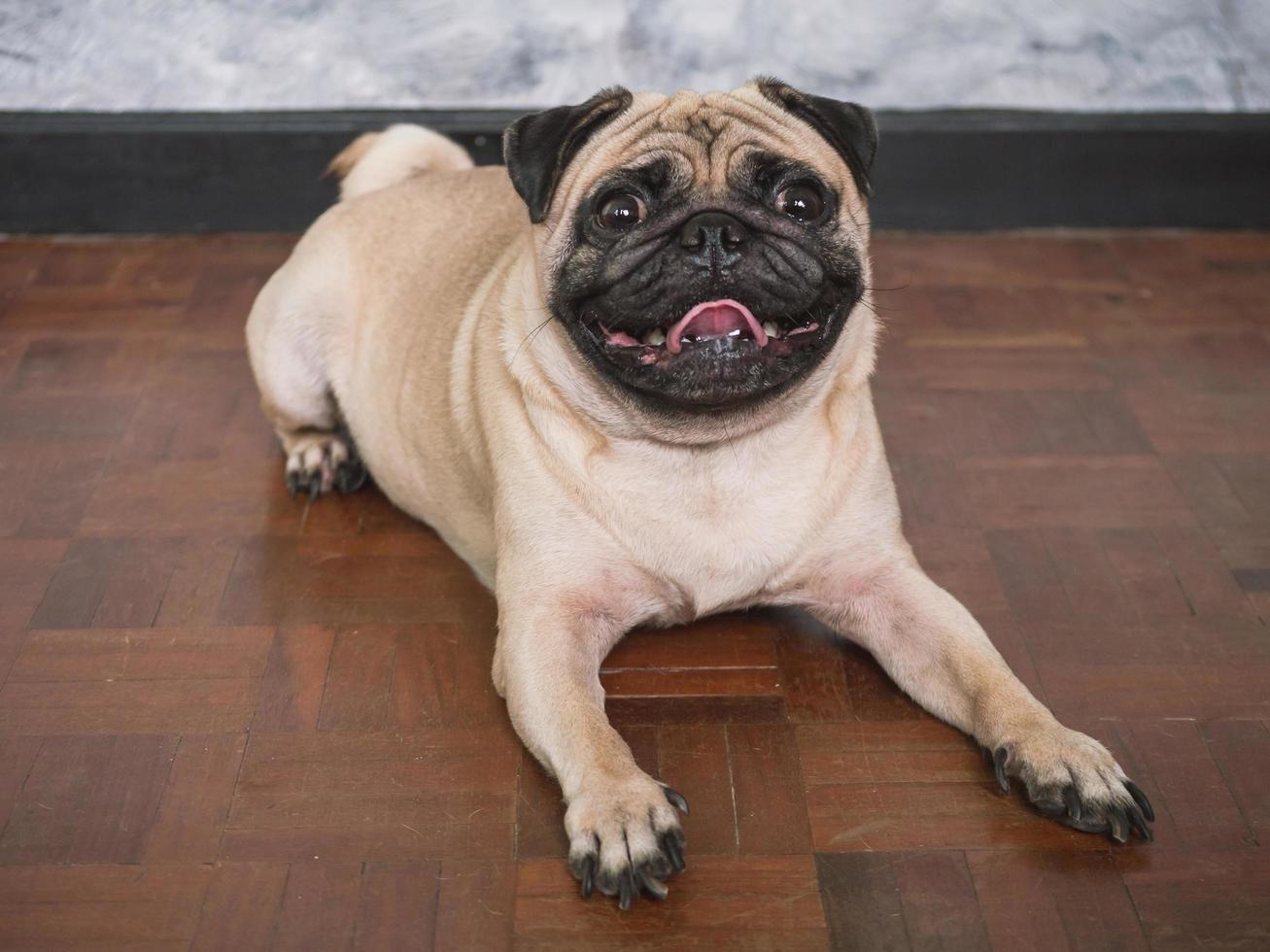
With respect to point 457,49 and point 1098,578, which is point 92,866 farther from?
point 457,49

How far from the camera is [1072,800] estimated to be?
7.32 feet

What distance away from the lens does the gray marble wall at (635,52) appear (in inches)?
174

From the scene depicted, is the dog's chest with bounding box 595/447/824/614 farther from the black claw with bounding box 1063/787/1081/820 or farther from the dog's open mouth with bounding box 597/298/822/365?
the black claw with bounding box 1063/787/1081/820

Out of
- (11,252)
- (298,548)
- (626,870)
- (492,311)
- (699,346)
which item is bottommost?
(11,252)

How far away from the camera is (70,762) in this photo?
2428mm

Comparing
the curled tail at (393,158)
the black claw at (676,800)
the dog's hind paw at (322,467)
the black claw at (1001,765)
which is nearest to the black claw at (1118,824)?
the black claw at (1001,765)

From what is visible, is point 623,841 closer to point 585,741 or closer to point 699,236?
point 585,741

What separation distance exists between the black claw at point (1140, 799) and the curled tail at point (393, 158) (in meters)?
2.16

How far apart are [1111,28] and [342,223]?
2590 millimetres

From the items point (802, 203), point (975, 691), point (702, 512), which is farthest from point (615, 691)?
point (802, 203)

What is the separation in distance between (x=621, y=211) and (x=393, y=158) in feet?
4.71

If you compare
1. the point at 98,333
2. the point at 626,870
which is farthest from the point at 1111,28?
the point at 626,870

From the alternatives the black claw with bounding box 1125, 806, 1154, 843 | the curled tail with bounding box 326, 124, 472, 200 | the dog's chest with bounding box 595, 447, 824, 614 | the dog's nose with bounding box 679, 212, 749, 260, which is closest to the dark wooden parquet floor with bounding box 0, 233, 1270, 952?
the black claw with bounding box 1125, 806, 1154, 843

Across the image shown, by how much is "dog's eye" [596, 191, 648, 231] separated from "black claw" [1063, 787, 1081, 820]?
113cm
